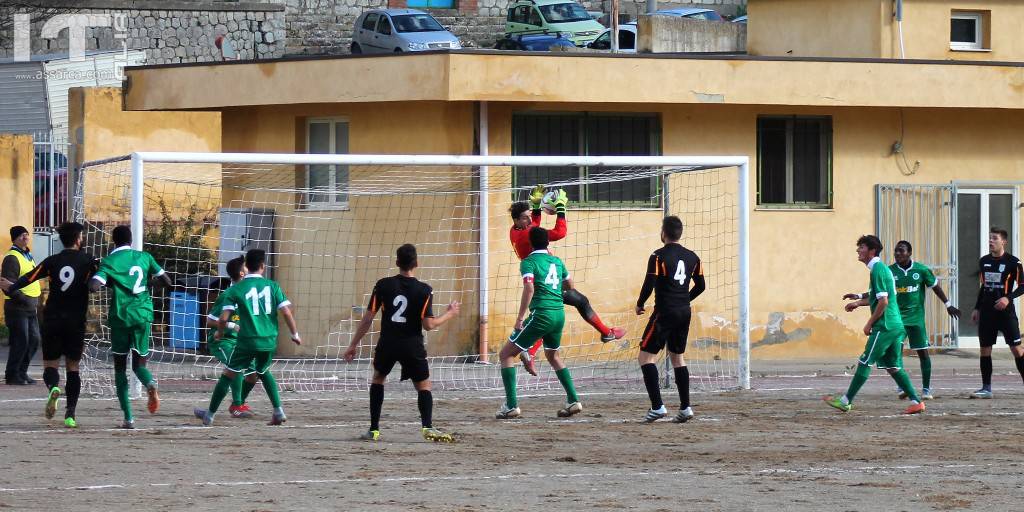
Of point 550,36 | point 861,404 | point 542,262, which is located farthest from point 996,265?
point 550,36

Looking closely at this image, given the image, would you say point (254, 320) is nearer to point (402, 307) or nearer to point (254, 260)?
point (254, 260)

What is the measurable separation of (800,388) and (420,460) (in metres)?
6.78

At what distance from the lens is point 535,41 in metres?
40.6

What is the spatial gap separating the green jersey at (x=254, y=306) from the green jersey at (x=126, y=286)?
69 cm

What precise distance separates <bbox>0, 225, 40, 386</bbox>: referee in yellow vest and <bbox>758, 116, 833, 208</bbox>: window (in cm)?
964

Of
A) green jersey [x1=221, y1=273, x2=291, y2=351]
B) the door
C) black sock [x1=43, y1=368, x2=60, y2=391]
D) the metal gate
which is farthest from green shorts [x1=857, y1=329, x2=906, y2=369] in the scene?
the door

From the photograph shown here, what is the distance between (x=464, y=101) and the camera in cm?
1856

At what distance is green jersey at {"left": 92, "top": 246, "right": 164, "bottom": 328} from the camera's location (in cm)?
1211

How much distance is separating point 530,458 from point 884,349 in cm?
422

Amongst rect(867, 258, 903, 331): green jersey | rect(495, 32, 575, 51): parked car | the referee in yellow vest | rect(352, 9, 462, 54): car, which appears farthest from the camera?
rect(495, 32, 575, 51): parked car

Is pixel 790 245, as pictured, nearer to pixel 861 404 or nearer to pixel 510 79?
pixel 510 79

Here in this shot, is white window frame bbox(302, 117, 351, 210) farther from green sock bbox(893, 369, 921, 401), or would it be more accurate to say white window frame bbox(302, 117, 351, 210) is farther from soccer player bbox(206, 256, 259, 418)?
green sock bbox(893, 369, 921, 401)

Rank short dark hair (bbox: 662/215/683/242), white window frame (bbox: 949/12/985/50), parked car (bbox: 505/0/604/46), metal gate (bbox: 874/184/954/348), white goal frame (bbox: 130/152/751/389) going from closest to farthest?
short dark hair (bbox: 662/215/683/242) → white goal frame (bbox: 130/152/751/389) → metal gate (bbox: 874/184/954/348) → white window frame (bbox: 949/12/985/50) → parked car (bbox: 505/0/604/46)

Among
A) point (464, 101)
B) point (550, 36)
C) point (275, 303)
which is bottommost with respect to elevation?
point (275, 303)
